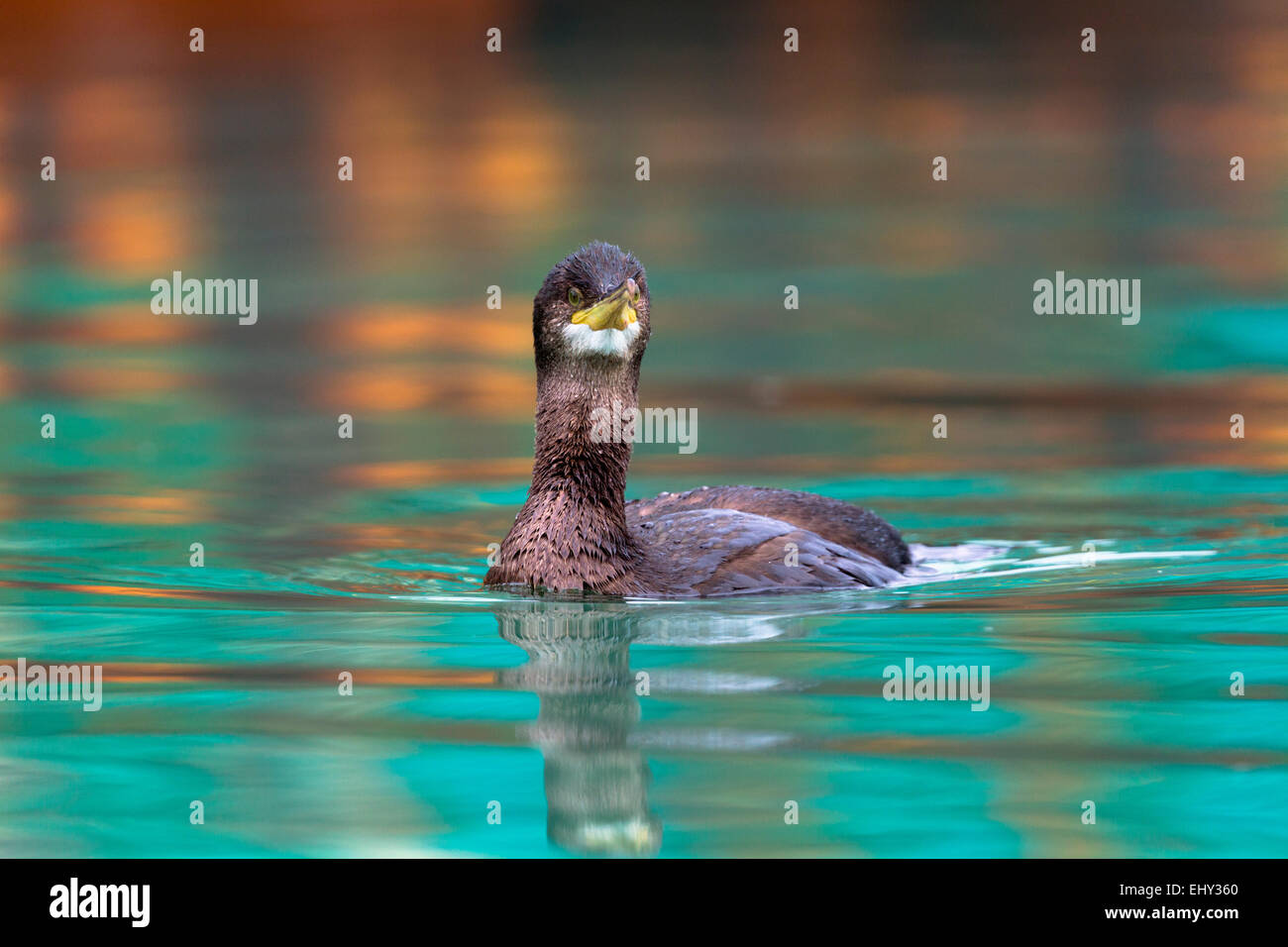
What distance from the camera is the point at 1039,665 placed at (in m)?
7.30

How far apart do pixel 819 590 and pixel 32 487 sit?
5.34 m

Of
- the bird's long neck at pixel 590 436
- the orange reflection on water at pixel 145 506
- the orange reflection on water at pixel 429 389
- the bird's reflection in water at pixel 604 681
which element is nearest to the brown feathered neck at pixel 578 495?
the bird's long neck at pixel 590 436

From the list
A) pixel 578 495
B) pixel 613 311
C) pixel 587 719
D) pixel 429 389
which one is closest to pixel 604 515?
pixel 578 495

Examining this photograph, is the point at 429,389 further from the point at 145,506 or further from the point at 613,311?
the point at 613,311

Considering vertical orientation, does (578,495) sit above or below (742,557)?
above

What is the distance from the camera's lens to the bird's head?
8.65 metres

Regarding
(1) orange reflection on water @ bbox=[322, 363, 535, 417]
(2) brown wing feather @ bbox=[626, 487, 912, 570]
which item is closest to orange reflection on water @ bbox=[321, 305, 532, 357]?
(1) orange reflection on water @ bbox=[322, 363, 535, 417]

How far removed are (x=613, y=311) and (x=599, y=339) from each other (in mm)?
177

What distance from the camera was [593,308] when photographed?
870 cm

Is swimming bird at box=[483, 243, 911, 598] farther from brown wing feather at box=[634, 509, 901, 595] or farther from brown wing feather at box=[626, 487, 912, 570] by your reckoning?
brown wing feather at box=[626, 487, 912, 570]

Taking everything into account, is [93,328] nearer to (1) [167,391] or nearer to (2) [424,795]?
(1) [167,391]

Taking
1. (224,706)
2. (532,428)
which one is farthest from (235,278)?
(224,706)

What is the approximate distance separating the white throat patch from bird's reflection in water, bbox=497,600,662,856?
45.2 inches

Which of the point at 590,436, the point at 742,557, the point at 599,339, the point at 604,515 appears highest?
the point at 599,339
